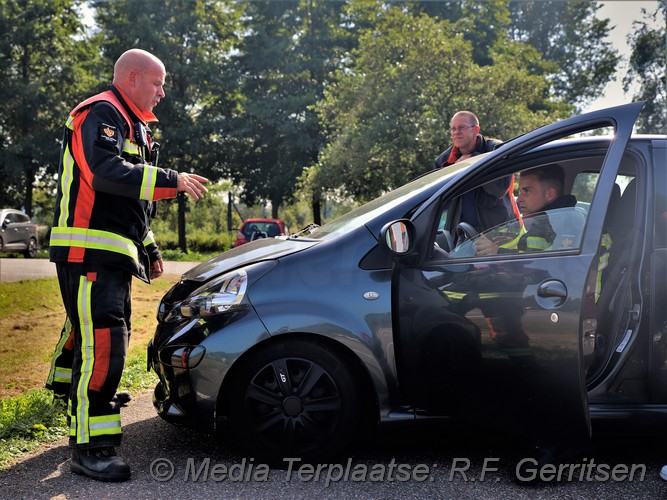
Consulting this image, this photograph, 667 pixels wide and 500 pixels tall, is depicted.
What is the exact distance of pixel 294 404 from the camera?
325cm

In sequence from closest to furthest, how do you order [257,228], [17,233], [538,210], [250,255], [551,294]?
[551,294] < [538,210] < [250,255] < [257,228] < [17,233]

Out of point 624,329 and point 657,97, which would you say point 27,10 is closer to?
point 657,97

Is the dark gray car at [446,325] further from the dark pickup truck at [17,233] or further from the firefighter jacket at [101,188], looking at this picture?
the dark pickup truck at [17,233]

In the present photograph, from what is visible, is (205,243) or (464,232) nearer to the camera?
(464,232)

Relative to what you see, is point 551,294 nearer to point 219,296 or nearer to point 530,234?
point 530,234

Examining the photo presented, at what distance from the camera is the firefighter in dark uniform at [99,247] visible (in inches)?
129

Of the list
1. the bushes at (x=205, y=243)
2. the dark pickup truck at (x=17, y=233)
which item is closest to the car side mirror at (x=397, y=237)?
the dark pickup truck at (x=17, y=233)

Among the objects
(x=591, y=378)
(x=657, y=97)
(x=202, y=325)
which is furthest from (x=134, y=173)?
(x=657, y=97)

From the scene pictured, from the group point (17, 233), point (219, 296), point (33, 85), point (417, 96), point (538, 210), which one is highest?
point (33, 85)

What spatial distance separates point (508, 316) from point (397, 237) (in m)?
0.61

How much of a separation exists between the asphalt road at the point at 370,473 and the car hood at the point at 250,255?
37.4 inches

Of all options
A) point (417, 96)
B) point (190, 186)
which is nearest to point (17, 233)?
point (417, 96)

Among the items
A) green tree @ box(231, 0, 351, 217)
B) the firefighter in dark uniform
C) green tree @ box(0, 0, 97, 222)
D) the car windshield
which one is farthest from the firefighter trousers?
green tree @ box(231, 0, 351, 217)

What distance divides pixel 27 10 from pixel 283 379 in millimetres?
31010
